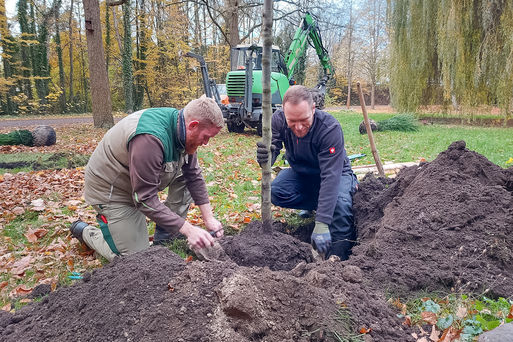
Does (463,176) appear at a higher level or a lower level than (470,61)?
lower

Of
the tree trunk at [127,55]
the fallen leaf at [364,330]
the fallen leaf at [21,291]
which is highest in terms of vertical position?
the tree trunk at [127,55]

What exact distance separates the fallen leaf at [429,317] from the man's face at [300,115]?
188 cm

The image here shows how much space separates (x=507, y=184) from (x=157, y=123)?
304 centimetres

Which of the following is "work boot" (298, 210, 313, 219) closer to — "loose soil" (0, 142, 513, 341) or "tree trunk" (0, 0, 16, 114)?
"loose soil" (0, 142, 513, 341)

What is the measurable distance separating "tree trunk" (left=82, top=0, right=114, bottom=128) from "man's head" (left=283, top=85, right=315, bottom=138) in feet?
33.1

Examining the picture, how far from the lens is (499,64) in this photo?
1137cm

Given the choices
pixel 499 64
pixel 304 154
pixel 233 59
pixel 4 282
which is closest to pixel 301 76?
pixel 233 59

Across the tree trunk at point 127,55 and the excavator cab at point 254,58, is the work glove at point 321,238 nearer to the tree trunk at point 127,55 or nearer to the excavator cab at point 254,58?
the excavator cab at point 254,58

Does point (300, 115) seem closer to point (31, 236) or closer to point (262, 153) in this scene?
point (262, 153)

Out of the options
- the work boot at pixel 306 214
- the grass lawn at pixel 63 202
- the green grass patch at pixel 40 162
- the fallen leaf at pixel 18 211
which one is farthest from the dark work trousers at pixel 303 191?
the green grass patch at pixel 40 162

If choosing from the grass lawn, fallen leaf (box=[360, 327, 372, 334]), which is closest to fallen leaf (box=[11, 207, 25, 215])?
the grass lawn

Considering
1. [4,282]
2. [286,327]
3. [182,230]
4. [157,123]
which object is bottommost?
[4,282]

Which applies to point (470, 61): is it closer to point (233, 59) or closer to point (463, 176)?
point (233, 59)

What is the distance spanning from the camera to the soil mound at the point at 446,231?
7.07ft
